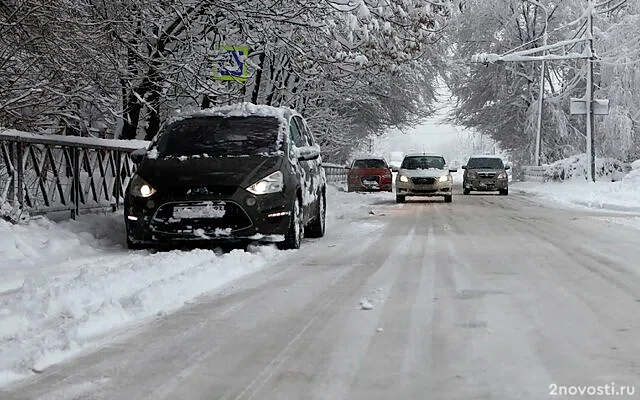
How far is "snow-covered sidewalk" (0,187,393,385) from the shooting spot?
4609 mm

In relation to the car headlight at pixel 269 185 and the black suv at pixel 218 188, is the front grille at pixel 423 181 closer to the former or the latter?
the black suv at pixel 218 188

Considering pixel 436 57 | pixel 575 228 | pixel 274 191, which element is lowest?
pixel 575 228

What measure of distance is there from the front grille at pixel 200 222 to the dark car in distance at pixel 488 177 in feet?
76.8

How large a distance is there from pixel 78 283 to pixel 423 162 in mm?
19505

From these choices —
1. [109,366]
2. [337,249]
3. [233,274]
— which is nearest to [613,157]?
[337,249]

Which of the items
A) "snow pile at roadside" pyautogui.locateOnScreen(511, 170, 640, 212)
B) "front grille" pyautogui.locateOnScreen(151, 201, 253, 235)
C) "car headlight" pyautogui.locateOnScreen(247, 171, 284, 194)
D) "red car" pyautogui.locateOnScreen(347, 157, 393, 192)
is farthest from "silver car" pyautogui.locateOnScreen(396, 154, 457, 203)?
"front grille" pyautogui.locateOnScreen(151, 201, 253, 235)

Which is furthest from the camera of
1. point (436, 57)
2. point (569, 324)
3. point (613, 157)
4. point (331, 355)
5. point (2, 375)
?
point (613, 157)

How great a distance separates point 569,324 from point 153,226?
17.2ft

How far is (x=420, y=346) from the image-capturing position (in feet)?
14.7

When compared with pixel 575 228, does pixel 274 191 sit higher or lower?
higher

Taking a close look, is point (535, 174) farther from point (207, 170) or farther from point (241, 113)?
point (207, 170)

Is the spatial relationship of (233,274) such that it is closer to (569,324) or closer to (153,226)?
(153,226)

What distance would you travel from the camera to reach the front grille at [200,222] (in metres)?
8.73

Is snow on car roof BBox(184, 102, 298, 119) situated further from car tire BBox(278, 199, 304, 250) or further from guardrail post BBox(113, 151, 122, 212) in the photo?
guardrail post BBox(113, 151, 122, 212)
